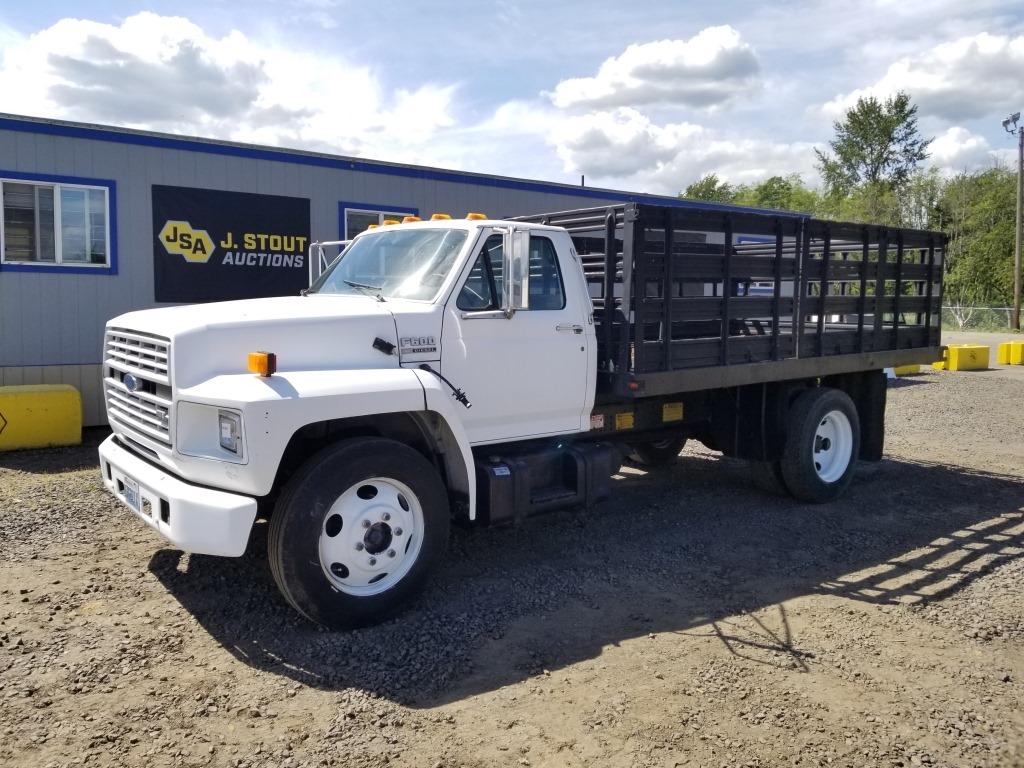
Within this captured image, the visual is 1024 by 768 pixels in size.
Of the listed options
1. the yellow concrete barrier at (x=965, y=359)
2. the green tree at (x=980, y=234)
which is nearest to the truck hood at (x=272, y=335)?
the yellow concrete barrier at (x=965, y=359)

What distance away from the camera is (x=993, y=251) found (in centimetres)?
4931

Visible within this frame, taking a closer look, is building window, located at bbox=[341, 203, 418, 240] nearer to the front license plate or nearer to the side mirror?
→ the side mirror

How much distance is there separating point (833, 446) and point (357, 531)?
506 centimetres

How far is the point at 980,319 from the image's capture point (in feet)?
139

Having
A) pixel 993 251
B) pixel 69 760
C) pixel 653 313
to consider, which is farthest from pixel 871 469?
pixel 993 251

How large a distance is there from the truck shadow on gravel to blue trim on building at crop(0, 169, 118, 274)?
5873 millimetres

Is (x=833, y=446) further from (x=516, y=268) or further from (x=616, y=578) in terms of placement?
(x=516, y=268)

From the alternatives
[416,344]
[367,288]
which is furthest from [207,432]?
[367,288]

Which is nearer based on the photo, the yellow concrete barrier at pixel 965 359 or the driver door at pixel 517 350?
the driver door at pixel 517 350

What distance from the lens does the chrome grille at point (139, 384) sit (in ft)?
14.7

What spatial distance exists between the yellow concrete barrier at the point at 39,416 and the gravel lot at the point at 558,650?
8.71 feet

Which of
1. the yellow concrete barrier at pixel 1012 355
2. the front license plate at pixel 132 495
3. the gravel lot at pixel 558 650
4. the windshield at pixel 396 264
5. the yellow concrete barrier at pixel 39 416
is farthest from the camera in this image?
the yellow concrete barrier at pixel 1012 355

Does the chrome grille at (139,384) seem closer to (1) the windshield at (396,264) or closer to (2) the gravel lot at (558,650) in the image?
(2) the gravel lot at (558,650)

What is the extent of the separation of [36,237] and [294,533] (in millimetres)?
7727
